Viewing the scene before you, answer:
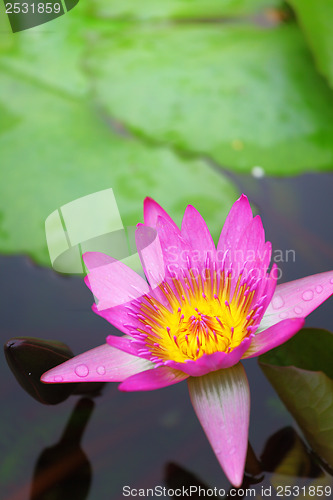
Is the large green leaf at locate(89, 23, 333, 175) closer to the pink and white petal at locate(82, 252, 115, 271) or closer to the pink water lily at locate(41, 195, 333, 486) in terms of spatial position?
the pink water lily at locate(41, 195, 333, 486)

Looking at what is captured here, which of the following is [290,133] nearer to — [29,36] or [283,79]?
[283,79]

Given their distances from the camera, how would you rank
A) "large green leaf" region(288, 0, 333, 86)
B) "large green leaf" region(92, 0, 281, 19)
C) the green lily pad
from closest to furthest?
the green lily pad
"large green leaf" region(288, 0, 333, 86)
"large green leaf" region(92, 0, 281, 19)

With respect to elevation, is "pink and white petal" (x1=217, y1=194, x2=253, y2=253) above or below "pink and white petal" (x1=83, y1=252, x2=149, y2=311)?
above

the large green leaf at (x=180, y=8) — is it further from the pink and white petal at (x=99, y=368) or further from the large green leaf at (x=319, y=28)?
the pink and white petal at (x=99, y=368)

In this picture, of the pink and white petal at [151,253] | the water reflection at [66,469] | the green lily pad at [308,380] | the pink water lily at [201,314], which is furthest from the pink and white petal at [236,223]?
the water reflection at [66,469]

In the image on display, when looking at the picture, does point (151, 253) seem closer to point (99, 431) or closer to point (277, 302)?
point (277, 302)

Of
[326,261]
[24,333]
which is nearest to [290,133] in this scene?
[326,261]

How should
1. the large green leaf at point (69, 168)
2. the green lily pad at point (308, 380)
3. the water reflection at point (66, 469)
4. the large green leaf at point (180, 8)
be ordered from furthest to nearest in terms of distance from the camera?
the large green leaf at point (180, 8) → the large green leaf at point (69, 168) → the water reflection at point (66, 469) → the green lily pad at point (308, 380)

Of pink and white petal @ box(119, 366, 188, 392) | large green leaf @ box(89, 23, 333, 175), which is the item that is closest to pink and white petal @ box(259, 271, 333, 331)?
pink and white petal @ box(119, 366, 188, 392)
